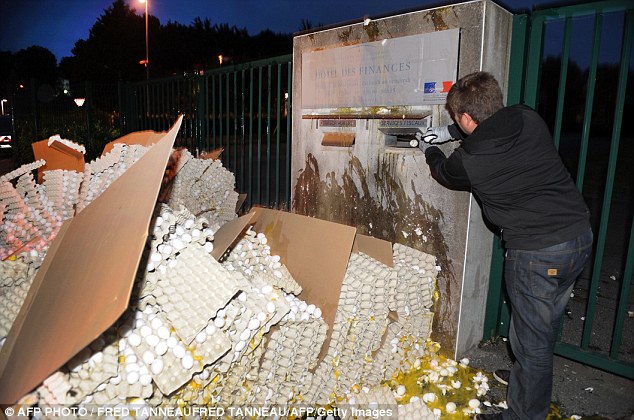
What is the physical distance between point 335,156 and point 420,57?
42.5 inches

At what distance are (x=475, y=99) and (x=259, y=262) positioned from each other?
5.56ft

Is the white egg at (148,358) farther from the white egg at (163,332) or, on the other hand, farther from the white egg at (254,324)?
the white egg at (254,324)

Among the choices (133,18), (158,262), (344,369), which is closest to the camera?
(158,262)

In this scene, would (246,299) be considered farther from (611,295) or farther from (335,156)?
(611,295)

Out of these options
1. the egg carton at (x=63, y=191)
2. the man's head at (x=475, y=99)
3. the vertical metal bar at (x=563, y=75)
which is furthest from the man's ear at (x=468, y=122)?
the egg carton at (x=63, y=191)

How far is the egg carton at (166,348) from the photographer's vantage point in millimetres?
2023

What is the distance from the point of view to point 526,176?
2.48 m

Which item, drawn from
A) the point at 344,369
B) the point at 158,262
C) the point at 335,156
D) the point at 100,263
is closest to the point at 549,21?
the point at 335,156

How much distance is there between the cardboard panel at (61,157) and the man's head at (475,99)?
282 centimetres

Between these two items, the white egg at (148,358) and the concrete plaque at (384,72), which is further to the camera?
the concrete plaque at (384,72)

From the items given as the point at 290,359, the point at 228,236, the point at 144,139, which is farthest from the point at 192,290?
the point at 144,139

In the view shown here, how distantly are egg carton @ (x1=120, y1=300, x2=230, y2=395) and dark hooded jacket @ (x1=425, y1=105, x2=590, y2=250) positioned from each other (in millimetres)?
1700

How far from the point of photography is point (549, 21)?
10.1 feet

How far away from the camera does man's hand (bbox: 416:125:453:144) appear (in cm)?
304
